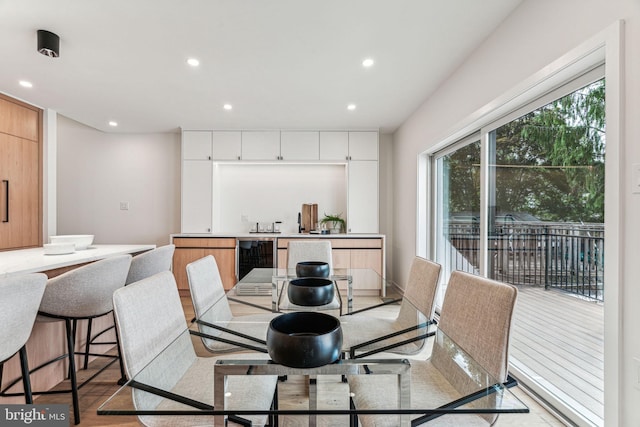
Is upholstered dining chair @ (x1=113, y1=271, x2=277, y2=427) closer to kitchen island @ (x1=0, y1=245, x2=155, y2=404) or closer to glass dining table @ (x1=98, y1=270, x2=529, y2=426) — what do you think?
glass dining table @ (x1=98, y1=270, x2=529, y2=426)

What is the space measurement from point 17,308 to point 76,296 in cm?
42

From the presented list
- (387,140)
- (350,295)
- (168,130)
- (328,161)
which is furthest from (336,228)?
(168,130)

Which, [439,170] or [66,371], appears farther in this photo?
[439,170]

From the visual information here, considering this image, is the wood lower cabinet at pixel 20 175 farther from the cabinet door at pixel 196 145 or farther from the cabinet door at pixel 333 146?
the cabinet door at pixel 333 146

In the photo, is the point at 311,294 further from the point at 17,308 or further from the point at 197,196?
the point at 197,196

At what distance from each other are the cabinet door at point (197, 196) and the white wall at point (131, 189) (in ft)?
1.64

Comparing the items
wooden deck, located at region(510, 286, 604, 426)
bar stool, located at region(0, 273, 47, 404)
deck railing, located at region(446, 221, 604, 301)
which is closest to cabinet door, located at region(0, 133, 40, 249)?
bar stool, located at region(0, 273, 47, 404)

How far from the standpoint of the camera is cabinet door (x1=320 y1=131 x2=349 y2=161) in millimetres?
4543

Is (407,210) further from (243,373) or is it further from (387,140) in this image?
→ (243,373)

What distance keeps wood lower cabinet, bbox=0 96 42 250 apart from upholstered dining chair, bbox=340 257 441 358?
12.7 feet

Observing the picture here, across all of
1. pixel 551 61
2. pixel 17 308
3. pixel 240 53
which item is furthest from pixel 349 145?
pixel 17 308

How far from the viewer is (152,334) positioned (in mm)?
1237

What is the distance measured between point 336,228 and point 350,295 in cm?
269

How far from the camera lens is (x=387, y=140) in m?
4.96
